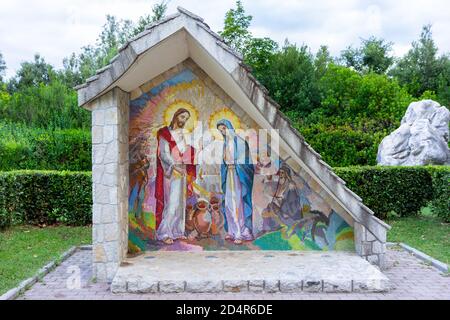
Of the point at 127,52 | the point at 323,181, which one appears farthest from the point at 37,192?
the point at 323,181

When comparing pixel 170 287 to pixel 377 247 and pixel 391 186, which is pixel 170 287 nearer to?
pixel 377 247

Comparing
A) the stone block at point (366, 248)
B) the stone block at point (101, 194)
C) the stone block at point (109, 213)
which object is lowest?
the stone block at point (366, 248)

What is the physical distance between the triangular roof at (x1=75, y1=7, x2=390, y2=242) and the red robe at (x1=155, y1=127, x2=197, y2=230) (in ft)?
3.21

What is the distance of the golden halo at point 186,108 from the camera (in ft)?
26.4

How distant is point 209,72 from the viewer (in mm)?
7895

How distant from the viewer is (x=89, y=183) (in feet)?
38.8

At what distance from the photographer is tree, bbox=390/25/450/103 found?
33.3m

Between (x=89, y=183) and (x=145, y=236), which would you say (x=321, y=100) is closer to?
(x=89, y=183)

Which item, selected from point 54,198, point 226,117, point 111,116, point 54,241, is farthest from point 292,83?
point 111,116

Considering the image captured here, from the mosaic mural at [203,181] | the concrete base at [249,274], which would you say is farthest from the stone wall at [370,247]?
the mosaic mural at [203,181]

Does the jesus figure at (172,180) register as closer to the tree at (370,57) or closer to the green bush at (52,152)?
the green bush at (52,152)

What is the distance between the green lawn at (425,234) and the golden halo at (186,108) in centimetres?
490

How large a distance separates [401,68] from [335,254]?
31.1 meters

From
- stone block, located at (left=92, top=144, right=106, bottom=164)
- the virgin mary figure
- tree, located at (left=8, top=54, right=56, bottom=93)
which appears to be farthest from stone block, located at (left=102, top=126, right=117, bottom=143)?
tree, located at (left=8, top=54, right=56, bottom=93)
